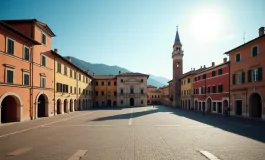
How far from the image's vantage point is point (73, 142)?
1098 centimetres

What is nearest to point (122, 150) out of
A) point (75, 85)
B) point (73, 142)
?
point (73, 142)

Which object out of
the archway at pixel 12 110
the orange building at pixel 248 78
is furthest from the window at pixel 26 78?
the orange building at pixel 248 78

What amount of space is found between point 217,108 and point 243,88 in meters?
9.02

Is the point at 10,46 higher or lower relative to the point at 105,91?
higher

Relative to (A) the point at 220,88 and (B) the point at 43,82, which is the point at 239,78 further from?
(B) the point at 43,82

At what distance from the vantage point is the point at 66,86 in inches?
1375

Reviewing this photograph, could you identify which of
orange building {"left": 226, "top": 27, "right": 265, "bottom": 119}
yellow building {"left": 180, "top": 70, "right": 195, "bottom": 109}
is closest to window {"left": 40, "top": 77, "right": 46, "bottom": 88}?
orange building {"left": 226, "top": 27, "right": 265, "bottom": 119}

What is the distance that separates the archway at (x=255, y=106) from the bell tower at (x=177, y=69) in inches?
1289

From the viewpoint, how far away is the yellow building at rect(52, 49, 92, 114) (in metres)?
30.3

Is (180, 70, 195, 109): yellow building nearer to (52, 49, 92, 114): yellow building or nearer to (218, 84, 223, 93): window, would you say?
(218, 84, 223, 93): window

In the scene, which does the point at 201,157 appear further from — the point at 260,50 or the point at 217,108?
the point at 217,108

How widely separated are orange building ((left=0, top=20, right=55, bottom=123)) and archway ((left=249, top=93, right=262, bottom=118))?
3053 cm

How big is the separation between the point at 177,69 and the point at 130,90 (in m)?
19.8

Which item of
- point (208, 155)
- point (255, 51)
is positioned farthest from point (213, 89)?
point (208, 155)
